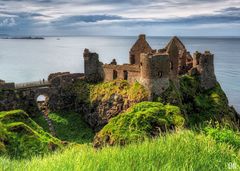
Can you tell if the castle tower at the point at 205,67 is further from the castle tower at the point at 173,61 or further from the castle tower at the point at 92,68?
the castle tower at the point at 92,68

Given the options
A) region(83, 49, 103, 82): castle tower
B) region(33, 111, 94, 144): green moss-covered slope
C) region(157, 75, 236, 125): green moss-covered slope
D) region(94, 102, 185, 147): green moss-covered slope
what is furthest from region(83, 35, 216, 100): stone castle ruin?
region(94, 102, 185, 147): green moss-covered slope

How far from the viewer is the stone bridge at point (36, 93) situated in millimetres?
55562

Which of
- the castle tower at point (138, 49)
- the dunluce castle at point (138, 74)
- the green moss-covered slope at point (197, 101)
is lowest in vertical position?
the green moss-covered slope at point (197, 101)

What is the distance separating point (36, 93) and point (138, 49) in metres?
15.5

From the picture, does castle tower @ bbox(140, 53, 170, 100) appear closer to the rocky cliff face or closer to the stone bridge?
the rocky cliff face

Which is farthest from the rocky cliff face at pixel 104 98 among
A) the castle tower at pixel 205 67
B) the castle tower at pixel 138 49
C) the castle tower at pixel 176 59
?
the castle tower at pixel 205 67

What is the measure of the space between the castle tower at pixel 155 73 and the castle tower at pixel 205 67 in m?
9.43

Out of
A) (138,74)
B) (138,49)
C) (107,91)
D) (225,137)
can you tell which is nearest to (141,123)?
(138,74)

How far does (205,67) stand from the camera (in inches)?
2308

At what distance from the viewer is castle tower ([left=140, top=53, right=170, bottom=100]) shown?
4969 centimetres

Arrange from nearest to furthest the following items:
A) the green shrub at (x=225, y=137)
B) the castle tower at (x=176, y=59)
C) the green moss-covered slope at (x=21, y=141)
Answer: the green shrub at (x=225, y=137)
the green moss-covered slope at (x=21, y=141)
the castle tower at (x=176, y=59)

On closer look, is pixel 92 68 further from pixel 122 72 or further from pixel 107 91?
pixel 122 72

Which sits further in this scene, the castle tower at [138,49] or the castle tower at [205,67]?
the castle tower at [138,49]

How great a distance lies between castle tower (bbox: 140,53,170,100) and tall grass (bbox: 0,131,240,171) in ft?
112
